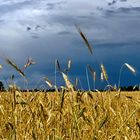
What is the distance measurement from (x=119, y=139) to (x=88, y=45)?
1081mm

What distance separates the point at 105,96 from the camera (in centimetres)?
507

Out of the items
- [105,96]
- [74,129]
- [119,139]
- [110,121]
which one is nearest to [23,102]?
[74,129]

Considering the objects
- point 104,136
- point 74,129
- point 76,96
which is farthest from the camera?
point 104,136

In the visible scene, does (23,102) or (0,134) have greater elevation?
(23,102)

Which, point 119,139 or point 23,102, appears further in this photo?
point 119,139

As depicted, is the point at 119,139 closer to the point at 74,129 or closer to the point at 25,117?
the point at 74,129

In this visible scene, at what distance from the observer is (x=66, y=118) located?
4.44 meters

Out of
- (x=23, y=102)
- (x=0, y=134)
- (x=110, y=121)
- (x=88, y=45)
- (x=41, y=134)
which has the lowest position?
(x=110, y=121)

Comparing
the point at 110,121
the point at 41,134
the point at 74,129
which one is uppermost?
the point at 74,129

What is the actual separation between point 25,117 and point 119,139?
1694 mm

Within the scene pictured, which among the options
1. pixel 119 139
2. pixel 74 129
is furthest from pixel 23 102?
pixel 119 139

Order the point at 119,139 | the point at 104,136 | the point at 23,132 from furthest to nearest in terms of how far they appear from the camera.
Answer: the point at 104,136
the point at 23,132
the point at 119,139

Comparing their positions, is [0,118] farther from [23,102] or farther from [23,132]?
[23,102]

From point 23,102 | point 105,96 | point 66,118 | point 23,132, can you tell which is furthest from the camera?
point 105,96
